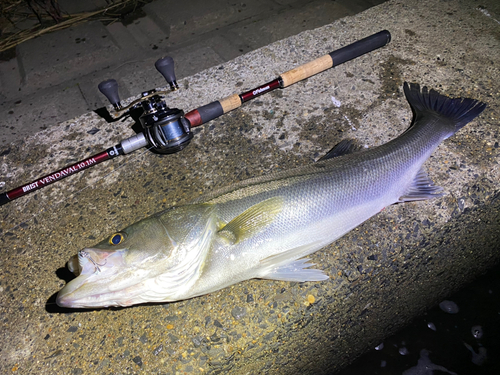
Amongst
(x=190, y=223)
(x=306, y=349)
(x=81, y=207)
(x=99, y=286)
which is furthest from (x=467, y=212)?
(x=81, y=207)

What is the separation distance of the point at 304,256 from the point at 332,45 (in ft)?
7.75

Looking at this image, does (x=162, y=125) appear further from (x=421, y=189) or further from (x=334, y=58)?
(x=421, y=189)

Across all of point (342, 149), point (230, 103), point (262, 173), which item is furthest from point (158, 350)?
point (230, 103)

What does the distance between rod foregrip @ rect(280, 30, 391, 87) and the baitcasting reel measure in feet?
3.38

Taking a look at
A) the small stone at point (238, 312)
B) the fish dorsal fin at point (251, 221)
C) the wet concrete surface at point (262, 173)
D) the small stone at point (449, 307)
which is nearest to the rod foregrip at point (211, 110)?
the wet concrete surface at point (262, 173)

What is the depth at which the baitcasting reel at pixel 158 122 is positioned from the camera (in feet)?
8.25

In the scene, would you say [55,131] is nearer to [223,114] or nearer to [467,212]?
[223,114]

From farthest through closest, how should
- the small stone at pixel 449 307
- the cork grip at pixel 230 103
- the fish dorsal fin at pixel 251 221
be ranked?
the small stone at pixel 449 307, the cork grip at pixel 230 103, the fish dorsal fin at pixel 251 221

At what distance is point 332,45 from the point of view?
3.54 m

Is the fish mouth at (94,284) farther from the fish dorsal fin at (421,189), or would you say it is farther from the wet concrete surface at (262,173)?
the fish dorsal fin at (421,189)

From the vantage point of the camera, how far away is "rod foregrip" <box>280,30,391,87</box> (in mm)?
3066

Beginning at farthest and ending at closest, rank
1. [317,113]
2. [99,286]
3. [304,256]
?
[317,113]
[304,256]
[99,286]

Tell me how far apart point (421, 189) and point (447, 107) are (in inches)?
29.9

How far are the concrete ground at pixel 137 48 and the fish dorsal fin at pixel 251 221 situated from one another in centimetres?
284
